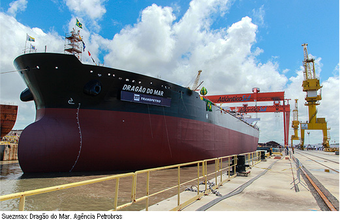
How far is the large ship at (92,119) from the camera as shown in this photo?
29.4ft

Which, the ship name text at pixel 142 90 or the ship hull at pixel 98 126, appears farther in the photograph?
the ship name text at pixel 142 90

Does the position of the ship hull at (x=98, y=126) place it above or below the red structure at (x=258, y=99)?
below

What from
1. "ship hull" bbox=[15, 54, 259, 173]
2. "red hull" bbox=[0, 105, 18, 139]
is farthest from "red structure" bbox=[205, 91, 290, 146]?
"red hull" bbox=[0, 105, 18, 139]

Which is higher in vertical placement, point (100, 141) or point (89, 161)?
point (100, 141)

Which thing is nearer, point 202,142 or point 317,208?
point 317,208

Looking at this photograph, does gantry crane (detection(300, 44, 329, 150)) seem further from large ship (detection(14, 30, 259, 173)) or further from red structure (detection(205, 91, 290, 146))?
large ship (detection(14, 30, 259, 173))

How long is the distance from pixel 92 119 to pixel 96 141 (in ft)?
3.33

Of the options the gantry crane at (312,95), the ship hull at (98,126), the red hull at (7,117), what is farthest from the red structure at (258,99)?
the red hull at (7,117)

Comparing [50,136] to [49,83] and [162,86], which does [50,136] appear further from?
[162,86]

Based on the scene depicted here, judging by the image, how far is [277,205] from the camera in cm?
480

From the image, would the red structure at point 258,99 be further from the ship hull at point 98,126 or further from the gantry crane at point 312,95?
the ship hull at point 98,126

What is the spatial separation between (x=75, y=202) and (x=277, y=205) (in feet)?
16.4
